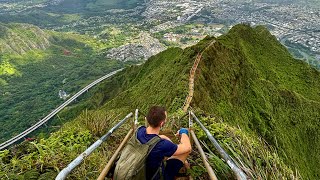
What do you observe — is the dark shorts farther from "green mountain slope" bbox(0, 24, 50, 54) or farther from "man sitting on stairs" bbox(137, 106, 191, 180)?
"green mountain slope" bbox(0, 24, 50, 54)

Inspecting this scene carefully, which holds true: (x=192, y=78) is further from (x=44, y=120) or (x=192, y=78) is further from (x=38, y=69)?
(x=38, y=69)

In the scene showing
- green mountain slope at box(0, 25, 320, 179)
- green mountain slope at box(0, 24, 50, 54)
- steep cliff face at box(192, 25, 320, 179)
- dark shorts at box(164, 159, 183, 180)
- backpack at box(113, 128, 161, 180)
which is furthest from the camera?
green mountain slope at box(0, 24, 50, 54)

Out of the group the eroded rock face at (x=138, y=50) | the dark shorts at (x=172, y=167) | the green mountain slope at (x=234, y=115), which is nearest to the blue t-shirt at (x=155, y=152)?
the dark shorts at (x=172, y=167)

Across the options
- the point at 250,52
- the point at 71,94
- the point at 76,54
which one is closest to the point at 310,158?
the point at 250,52

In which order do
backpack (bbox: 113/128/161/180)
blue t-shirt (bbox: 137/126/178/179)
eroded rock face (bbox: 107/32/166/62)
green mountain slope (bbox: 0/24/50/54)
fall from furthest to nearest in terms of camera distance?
green mountain slope (bbox: 0/24/50/54) < eroded rock face (bbox: 107/32/166/62) < blue t-shirt (bbox: 137/126/178/179) < backpack (bbox: 113/128/161/180)

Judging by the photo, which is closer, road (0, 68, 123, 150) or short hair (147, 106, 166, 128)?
short hair (147, 106, 166, 128)

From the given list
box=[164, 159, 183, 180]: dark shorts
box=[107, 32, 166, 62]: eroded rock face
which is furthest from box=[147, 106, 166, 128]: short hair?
box=[107, 32, 166, 62]: eroded rock face

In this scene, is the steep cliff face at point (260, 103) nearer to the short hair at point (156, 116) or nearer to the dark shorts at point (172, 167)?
the dark shorts at point (172, 167)
